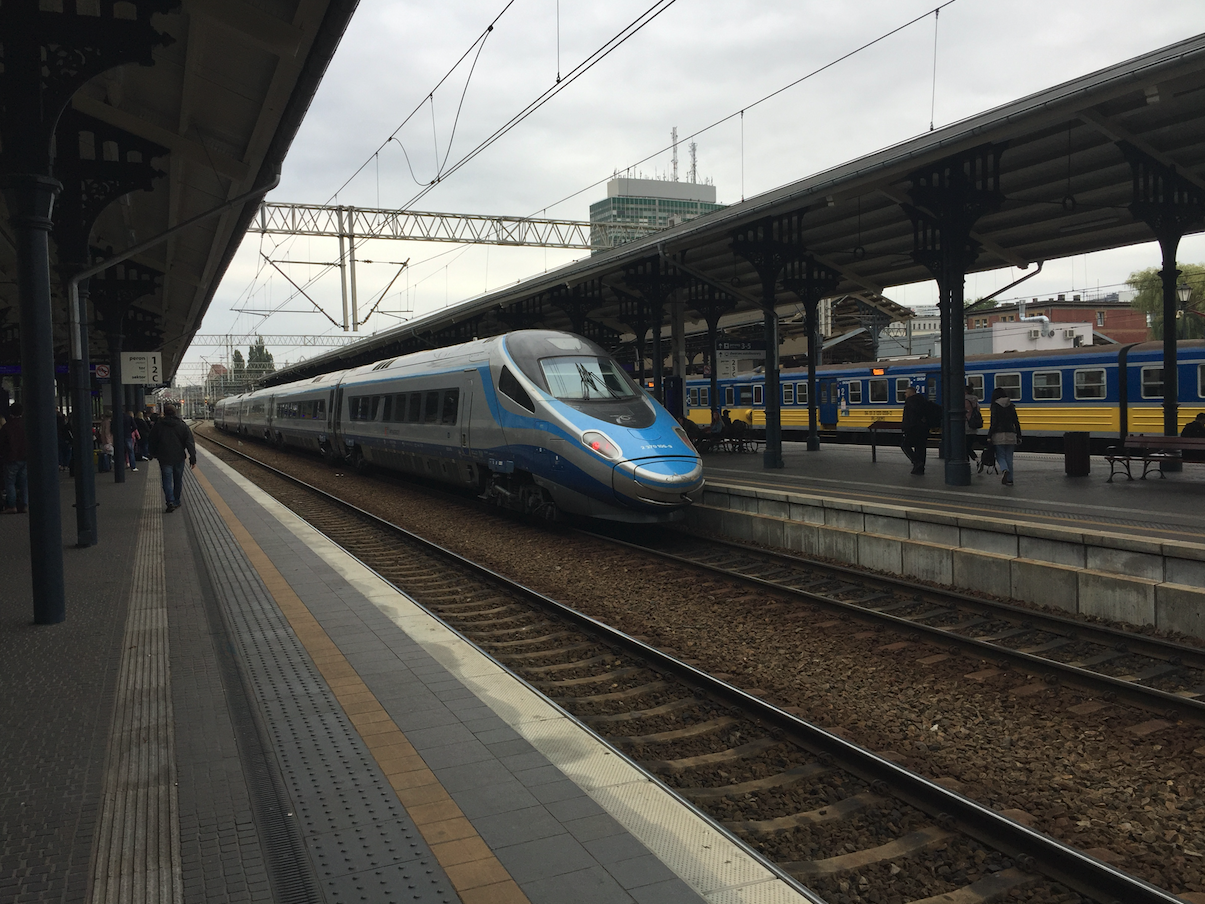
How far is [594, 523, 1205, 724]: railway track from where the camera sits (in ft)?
19.3

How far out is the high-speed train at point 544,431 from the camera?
432 inches

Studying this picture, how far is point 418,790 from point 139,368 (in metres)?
18.4

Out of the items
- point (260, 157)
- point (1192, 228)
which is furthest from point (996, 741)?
point (1192, 228)

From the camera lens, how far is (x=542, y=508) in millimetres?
12758

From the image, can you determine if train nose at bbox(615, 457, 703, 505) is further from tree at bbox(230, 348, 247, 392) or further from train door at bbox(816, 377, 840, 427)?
tree at bbox(230, 348, 247, 392)

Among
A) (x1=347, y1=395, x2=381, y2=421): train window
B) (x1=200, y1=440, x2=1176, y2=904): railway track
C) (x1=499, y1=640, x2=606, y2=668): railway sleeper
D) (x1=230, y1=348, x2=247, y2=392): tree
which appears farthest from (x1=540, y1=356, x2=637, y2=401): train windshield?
(x1=230, y1=348, x2=247, y2=392): tree

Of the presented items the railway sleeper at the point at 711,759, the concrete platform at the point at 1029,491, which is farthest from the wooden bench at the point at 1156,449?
the railway sleeper at the point at 711,759

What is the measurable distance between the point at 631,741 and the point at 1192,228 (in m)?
13.7

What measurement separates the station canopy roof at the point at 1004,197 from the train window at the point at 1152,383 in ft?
16.1

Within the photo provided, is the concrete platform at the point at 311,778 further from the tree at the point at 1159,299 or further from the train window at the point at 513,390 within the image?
the tree at the point at 1159,299

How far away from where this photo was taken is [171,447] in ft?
47.3

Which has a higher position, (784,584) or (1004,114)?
(1004,114)

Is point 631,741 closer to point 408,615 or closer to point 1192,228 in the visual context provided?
point 408,615

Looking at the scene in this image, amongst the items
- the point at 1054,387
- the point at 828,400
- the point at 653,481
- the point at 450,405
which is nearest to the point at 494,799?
the point at 653,481
